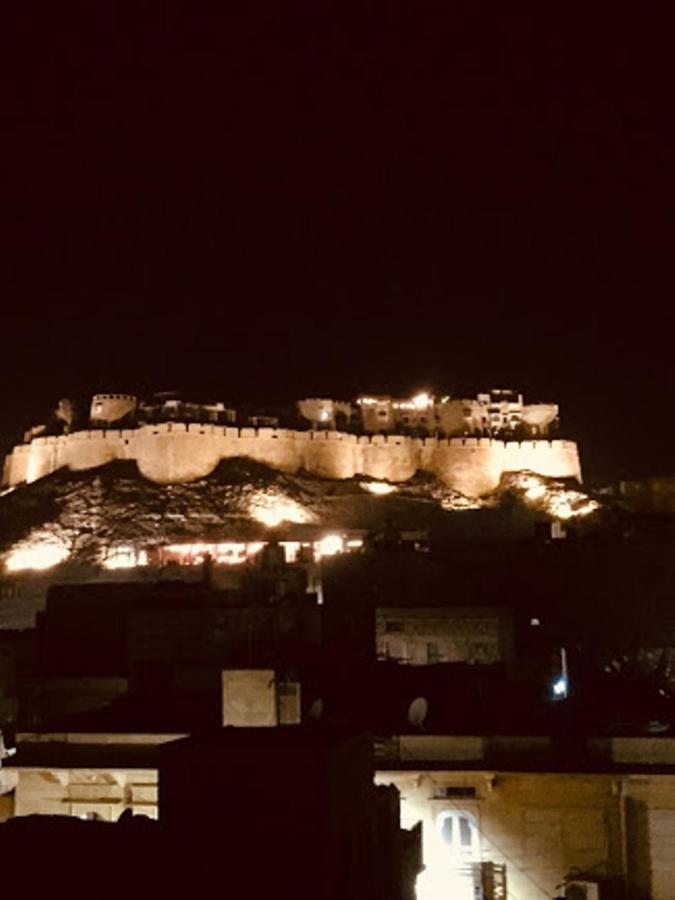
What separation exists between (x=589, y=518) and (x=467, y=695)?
4242cm

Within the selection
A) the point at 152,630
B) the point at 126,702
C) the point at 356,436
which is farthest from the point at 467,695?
the point at 356,436

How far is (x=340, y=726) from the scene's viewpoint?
986 centimetres

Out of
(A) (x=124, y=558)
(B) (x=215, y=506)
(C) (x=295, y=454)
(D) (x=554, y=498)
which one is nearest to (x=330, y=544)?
(A) (x=124, y=558)

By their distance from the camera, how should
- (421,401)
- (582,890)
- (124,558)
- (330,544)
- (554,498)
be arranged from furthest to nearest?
(421,401), (554,498), (124,558), (330,544), (582,890)

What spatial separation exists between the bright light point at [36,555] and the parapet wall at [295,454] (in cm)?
1029

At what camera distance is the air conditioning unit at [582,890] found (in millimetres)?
13914

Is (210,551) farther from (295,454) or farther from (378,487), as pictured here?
(378,487)

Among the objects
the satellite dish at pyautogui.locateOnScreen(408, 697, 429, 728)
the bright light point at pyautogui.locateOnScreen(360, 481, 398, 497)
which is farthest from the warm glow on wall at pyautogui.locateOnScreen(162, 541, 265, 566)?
the satellite dish at pyautogui.locateOnScreen(408, 697, 429, 728)

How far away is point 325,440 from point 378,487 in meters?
5.06

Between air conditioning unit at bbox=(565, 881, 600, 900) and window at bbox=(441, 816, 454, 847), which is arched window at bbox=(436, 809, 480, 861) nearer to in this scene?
window at bbox=(441, 816, 454, 847)

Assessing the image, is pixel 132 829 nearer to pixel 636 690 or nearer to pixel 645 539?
pixel 636 690

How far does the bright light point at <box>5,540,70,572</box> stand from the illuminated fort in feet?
33.9

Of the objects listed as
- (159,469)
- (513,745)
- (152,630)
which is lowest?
(513,745)

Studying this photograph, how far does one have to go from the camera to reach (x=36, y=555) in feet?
185
